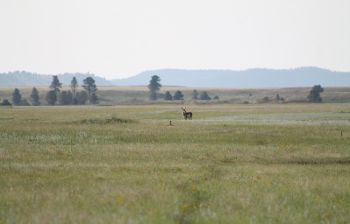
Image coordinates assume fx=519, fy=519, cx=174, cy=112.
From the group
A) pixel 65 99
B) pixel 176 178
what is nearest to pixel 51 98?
pixel 65 99

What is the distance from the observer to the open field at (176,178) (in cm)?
1653

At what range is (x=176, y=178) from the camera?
75.5ft

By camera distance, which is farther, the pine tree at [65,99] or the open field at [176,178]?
the pine tree at [65,99]

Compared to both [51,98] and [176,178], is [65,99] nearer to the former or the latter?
[51,98]

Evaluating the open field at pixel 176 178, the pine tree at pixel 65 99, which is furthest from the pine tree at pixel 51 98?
the open field at pixel 176 178

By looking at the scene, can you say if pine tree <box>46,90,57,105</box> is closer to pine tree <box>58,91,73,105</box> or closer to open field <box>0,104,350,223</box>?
pine tree <box>58,91,73,105</box>

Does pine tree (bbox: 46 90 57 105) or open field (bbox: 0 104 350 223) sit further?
pine tree (bbox: 46 90 57 105)

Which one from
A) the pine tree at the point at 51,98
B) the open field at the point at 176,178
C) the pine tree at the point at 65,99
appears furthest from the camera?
the pine tree at the point at 65,99

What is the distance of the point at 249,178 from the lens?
922 inches

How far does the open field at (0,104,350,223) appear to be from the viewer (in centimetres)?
1653

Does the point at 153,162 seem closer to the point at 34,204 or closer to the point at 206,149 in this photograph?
the point at 206,149

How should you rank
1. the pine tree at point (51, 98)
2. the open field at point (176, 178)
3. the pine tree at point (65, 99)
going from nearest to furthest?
1. the open field at point (176, 178)
2. the pine tree at point (51, 98)
3. the pine tree at point (65, 99)

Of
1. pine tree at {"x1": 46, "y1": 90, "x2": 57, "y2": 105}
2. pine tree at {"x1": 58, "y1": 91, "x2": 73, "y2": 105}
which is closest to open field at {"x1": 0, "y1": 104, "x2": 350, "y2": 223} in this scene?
pine tree at {"x1": 46, "y1": 90, "x2": 57, "y2": 105}

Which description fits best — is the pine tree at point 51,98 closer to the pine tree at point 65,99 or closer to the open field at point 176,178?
the pine tree at point 65,99
